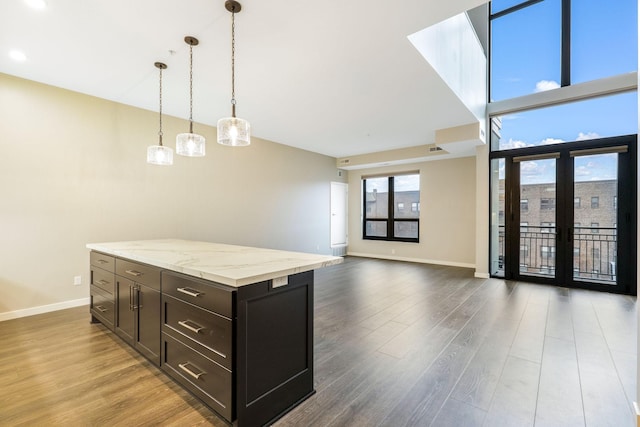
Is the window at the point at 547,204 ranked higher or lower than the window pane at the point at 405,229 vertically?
higher

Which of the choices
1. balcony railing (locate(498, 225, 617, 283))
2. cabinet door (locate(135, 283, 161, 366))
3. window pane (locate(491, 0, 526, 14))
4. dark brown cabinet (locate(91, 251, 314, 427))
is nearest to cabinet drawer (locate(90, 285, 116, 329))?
cabinet door (locate(135, 283, 161, 366))

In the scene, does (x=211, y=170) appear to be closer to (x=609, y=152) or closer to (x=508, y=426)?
(x=508, y=426)

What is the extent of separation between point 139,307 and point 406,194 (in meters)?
6.58

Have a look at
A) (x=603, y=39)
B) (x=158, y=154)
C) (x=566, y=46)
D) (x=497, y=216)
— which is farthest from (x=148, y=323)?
(x=603, y=39)

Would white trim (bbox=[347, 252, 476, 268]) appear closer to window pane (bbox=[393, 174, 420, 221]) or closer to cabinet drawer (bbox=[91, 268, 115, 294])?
window pane (bbox=[393, 174, 420, 221])

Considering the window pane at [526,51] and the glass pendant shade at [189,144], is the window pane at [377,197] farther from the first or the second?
the glass pendant shade at [189,144]

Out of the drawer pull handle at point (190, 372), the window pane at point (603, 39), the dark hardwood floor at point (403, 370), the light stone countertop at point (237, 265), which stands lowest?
the dark hardwood floor at point (403, 370)

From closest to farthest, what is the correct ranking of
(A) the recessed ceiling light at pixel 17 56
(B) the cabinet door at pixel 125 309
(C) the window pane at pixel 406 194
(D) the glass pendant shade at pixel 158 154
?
(B) the cabinet door at pixel 125 309
(A) the recessed ceiling light at pixel 17 56
(D) the glass pendant shade at pixel 158 154
(C) the window pane at pixel 406 194

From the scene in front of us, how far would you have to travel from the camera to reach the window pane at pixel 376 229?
7895 mm

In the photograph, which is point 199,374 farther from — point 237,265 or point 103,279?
point 103,279

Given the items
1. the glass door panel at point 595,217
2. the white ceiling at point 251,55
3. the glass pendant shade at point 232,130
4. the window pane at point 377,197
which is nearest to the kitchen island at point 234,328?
the glass pendant shade at point 232,130

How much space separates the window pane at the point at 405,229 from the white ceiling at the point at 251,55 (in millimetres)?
3335

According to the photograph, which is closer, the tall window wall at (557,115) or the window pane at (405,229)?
the tall window wall at (557,115)

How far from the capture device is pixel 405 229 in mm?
7520
